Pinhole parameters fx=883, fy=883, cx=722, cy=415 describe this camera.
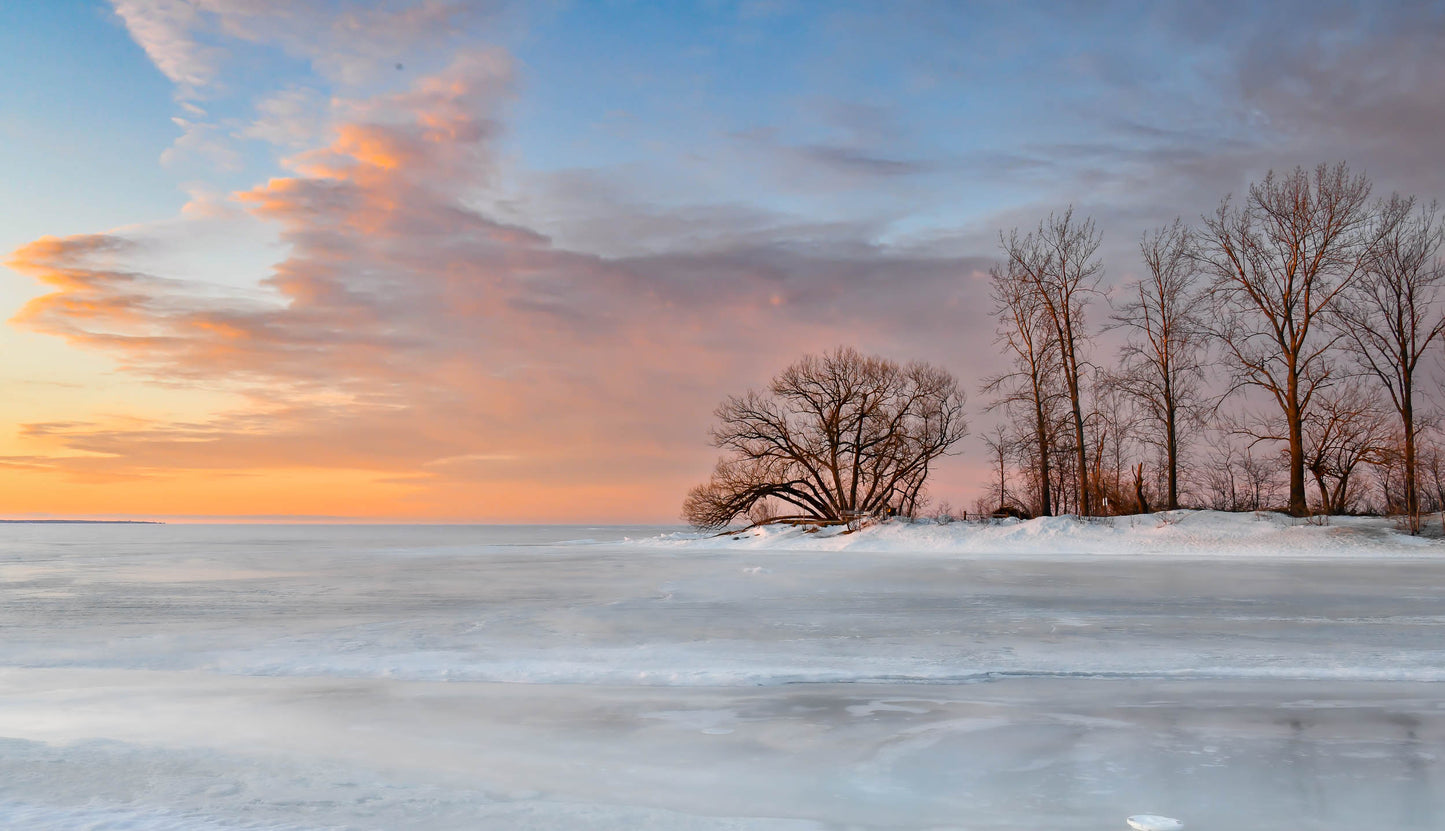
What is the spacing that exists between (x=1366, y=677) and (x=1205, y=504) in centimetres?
3249

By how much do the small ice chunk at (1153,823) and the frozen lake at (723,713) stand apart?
124 millimetres

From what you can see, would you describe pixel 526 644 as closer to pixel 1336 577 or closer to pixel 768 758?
pixel 768 758

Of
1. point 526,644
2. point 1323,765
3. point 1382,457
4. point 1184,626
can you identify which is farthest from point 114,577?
point 1382,457

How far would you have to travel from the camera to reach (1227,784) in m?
4.30

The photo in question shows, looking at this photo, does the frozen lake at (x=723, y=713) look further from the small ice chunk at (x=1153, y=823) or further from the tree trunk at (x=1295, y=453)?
the tree trunk at (x=1295, y=453)

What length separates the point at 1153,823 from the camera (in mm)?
3729

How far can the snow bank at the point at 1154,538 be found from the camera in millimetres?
23734

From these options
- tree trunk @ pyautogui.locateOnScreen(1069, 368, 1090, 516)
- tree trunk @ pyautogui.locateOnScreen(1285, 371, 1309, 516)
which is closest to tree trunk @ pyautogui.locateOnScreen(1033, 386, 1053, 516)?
tree trunk @ pyautogui.locateOnScreen(1069, 368, 1090, 516)

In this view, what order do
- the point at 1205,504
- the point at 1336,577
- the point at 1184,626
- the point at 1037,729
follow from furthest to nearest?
the point at 1205,504
the point at 1336,577
the point at 1184,626
the point at 1037,729

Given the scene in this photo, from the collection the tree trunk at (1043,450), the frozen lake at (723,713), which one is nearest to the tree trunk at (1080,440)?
the tree trunk at (1043,450)

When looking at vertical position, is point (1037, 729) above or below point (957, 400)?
below

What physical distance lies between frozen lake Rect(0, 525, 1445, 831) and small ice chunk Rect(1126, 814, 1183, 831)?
124mm

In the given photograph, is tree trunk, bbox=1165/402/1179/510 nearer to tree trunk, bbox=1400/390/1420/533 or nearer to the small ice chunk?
tree trunk, bbox=1400/390/1420/533

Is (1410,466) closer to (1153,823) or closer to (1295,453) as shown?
(1295,453)
